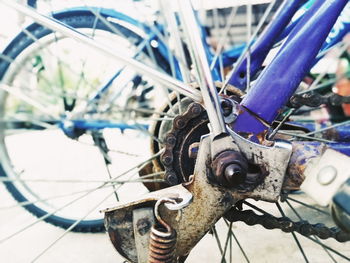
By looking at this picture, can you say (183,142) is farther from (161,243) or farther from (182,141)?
(161,243)

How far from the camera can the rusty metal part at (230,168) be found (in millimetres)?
598

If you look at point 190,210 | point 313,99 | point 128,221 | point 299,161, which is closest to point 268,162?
point 299,161

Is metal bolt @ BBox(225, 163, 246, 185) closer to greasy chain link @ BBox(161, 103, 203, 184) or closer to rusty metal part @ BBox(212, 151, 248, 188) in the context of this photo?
rusty metal part @ BBox(212, 151, 248, 188)

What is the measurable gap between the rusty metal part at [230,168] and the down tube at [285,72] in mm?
107

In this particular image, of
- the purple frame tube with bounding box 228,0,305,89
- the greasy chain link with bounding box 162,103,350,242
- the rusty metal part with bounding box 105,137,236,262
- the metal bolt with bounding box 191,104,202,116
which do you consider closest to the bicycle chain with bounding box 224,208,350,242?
the greasy chain link with bounding box 162,103,350,242

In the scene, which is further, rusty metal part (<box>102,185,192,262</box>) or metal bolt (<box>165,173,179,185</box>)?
metal bolt (<box>165,173,179,185</box>)

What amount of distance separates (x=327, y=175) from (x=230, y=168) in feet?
0.53

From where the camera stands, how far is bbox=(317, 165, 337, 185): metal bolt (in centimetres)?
49

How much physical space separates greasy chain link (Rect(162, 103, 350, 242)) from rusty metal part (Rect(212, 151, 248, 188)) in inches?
6.2

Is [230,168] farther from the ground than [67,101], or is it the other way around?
[67,101]

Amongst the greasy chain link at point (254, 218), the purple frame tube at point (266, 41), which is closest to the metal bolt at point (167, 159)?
the greasy chain link at point (254, 218)

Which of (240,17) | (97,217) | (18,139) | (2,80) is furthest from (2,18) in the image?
(240,17)

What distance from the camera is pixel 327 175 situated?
50 cm

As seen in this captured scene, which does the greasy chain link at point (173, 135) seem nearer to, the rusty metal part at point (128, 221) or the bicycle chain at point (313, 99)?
the rusty metal part at point (128, 221)
